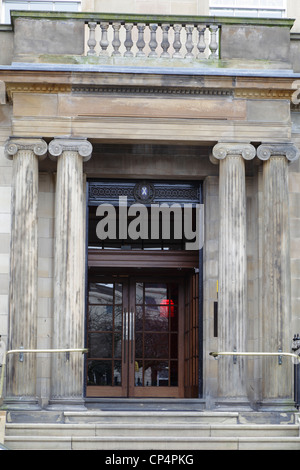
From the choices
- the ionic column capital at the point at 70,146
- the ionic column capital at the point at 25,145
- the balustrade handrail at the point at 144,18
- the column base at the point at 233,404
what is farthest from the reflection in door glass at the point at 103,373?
the balustrade handrail at the point at 144,18

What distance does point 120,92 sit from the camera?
688 inches

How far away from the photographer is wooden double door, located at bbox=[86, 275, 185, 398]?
20.5 m

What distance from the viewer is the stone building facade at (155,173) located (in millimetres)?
16828

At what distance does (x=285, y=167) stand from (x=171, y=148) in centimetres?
239

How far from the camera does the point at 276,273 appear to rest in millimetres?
17172

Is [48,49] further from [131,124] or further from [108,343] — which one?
[108,343]

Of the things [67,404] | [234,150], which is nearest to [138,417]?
[67,404]

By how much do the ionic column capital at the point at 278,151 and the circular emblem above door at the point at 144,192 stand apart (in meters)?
2.54

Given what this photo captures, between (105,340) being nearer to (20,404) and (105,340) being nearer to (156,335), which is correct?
(156,335)

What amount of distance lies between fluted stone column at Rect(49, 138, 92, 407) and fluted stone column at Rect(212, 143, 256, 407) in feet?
7.63

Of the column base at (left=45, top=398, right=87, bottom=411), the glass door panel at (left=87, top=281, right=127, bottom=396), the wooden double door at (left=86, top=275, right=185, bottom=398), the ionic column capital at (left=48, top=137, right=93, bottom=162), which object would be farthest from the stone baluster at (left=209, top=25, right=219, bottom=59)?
the column base at (left=45, top=398, right=87, bottom=411)

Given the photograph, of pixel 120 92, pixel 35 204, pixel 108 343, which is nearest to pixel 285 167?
pixel 120 92

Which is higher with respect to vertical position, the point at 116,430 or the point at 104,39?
the point at 104,39

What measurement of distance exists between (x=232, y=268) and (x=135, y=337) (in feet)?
14.5
